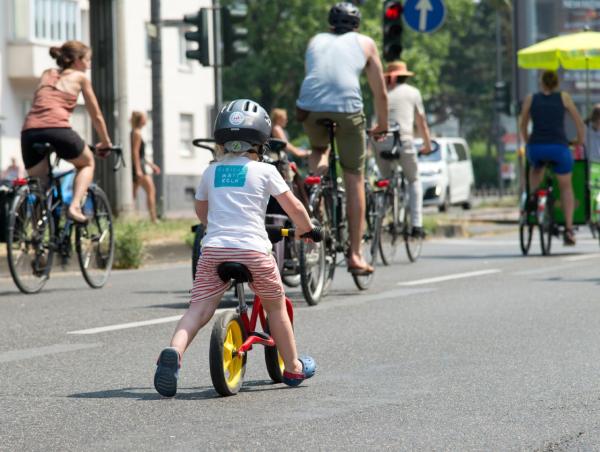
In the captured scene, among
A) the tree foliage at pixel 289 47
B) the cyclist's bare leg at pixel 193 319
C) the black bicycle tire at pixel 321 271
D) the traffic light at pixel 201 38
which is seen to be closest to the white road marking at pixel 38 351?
the cyclist's bare leg at pixel 193 319

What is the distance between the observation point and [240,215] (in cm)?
687

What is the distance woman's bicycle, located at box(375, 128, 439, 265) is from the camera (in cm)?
1476

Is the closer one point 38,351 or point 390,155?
point 38,351

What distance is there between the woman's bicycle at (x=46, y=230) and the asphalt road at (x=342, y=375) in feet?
0.71

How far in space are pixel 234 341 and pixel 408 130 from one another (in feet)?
28.6

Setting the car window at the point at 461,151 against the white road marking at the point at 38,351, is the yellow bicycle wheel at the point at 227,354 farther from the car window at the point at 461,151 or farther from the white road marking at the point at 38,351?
the car window at the point at 461,151

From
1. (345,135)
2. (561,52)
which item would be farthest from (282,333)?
(561,52)

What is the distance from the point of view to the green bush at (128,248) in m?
15.3

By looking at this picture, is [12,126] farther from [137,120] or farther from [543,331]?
[543,331]

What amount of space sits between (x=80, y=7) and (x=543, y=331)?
3965 cm

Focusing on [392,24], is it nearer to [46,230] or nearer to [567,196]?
[567,196]

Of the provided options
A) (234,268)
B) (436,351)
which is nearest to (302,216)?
(234,268)

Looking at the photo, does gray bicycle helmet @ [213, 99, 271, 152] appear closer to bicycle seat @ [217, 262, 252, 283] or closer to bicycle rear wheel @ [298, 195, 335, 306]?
bicycle seat @ [217, 262, 252, 283]

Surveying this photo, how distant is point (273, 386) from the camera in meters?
7.18
